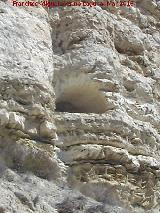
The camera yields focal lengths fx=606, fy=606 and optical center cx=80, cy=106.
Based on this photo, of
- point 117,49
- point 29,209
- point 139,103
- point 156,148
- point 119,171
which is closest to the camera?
point 29,209

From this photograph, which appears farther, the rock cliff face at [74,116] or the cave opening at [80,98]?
the cave opening at [80,98]

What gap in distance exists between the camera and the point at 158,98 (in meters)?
7.18

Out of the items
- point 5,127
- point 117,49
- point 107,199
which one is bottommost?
point 107,199

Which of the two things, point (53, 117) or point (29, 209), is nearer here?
point (29, 209)

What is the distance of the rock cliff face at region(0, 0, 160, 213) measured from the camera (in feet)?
17.1

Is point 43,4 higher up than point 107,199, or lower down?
higher up

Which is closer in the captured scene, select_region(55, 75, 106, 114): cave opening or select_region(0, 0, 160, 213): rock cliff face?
select_region(0, 0, 160, 213): rock cliff face

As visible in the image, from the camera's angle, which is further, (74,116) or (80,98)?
(80,98)

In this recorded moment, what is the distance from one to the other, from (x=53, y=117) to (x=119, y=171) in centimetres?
82

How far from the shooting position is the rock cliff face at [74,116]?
5.22 m

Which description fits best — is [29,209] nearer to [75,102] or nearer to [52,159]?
[52,159]

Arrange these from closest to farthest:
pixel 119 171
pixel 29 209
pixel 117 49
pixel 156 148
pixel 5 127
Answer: pixel 29 209, pixel 5 127, pixel 119 171, pixel 156 148, pixel 117 49

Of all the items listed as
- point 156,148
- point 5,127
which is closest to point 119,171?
point 156,148

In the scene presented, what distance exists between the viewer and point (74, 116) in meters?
5.97
